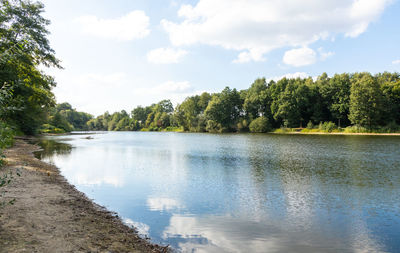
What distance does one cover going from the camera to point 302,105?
3487 inches

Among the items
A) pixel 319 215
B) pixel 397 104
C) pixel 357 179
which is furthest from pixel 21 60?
pixel 397 104

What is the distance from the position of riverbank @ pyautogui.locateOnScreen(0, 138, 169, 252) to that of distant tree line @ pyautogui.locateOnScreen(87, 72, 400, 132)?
77.8m

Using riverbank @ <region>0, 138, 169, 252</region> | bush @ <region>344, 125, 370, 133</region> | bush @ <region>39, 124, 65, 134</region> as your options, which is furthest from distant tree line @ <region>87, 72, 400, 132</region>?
riverbank @ <region>0, 138, 169, 252</region>

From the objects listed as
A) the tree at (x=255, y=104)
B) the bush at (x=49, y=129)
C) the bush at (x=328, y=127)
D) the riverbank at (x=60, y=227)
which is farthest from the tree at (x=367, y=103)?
the bush at (x=49, y=129)

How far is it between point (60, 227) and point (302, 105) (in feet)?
298

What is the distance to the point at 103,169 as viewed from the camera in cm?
2131

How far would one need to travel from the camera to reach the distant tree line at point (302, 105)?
71.1 m

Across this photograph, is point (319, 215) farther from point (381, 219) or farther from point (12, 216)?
point (12, 216)

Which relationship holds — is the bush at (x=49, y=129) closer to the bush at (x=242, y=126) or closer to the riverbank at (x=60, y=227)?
the bush at (x=242, y=126)

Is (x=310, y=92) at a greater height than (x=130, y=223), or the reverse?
(x=310, y=92)

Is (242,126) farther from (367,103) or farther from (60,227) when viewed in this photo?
(60,227)

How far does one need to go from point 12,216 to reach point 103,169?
14.0m

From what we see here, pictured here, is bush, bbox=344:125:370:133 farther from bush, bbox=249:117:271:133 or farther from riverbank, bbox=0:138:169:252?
riverbank, bbox=0:138:169:252

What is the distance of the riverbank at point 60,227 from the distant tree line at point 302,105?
77756mm
